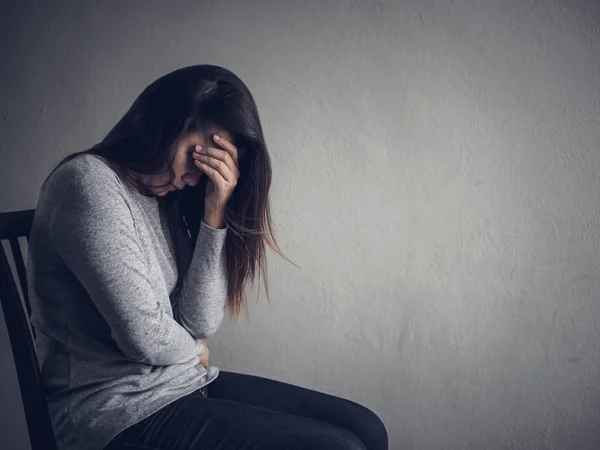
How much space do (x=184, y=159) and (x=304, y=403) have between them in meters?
0.47

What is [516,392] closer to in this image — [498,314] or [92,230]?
[498,314]

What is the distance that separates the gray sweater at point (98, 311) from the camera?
79cm

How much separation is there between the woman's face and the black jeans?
35 cm

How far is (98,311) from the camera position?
2.77ft

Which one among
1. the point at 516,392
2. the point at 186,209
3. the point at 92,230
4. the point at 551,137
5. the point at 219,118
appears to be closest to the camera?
the point at 92,230

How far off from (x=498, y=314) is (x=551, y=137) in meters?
0.43

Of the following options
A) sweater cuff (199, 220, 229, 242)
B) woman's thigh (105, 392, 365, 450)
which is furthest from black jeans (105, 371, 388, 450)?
sweater cuff (199, 220, 229, 242)

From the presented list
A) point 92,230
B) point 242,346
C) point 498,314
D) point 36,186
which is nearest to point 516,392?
point 498,314

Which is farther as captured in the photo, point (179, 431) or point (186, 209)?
point (186, 209)

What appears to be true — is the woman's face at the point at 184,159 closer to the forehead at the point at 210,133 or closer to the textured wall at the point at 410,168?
the forehead at the point at 210,133

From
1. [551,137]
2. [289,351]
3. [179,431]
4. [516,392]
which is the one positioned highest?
[551,137]

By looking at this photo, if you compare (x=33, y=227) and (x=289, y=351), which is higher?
(x=33, y=227)

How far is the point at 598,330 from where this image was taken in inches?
50.7

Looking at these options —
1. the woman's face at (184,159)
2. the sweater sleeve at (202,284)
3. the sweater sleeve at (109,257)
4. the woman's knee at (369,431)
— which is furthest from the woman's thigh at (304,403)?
the woman's face at (184,159)
